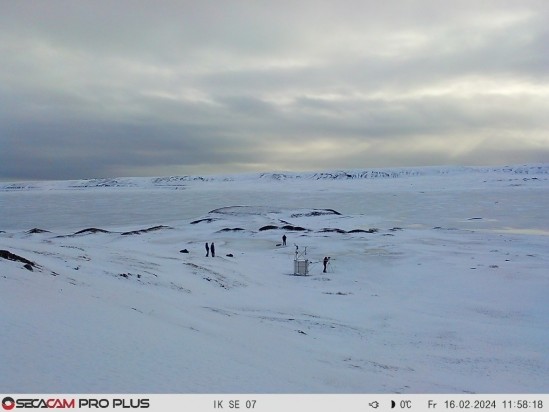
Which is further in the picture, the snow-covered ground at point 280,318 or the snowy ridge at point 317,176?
the snowy ridge at point 317,176

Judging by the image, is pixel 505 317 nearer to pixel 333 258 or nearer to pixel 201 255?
pixel 333 258

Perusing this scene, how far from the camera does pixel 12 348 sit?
6.10m

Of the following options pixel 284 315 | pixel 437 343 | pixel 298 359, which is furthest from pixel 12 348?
pixel 437 343
